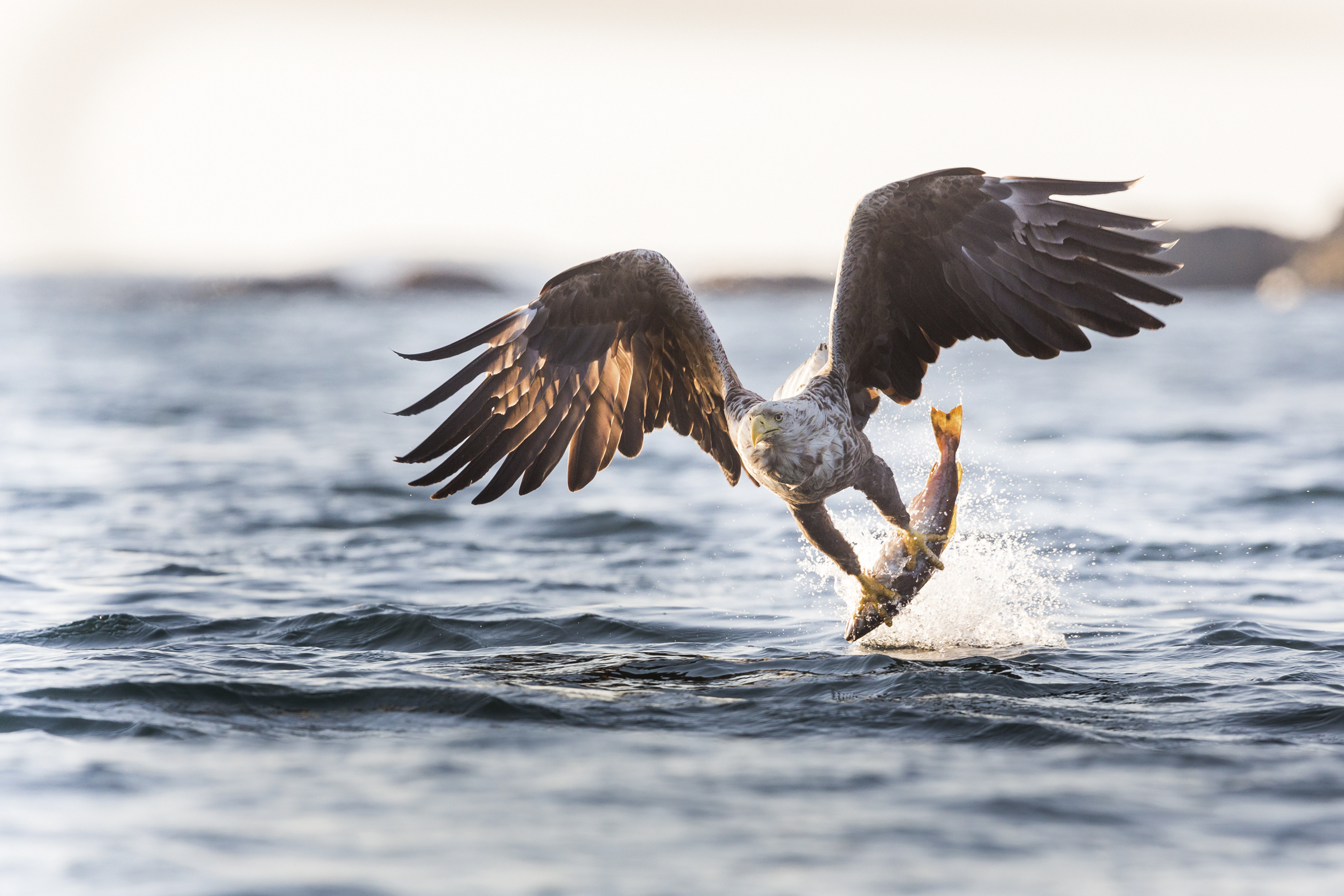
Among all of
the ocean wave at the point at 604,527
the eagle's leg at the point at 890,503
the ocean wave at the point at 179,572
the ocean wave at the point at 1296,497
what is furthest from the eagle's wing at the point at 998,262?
the ocean wave at the point at 1296,497

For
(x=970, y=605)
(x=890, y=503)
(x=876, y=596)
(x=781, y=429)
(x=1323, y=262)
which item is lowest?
(x=970, y=605)

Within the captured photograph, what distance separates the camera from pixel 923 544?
25.0 feet

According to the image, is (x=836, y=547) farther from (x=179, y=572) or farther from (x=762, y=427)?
(x=179, y=572)

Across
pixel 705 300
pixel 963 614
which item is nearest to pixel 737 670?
pixel 963 614

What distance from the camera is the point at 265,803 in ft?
16.8

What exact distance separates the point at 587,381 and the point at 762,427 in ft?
6.26

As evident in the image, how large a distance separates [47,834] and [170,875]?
688 millimetres

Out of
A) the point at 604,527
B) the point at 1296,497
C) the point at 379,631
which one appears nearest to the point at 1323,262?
the point at 1296,497

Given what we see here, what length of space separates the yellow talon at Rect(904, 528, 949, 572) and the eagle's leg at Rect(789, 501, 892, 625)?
0.41 feet

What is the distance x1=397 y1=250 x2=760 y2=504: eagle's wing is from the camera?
7.65 meters

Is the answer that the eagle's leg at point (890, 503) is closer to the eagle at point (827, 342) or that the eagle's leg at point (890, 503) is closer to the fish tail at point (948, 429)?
the eagle at point (827, 342)

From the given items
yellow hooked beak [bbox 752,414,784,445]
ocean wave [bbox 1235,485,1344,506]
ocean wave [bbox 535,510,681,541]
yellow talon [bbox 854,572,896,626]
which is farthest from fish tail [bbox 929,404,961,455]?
ocean wave [bbox 1235,485,1344,506]

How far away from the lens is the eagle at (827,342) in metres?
6.80

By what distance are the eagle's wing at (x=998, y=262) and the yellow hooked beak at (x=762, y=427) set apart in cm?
94
